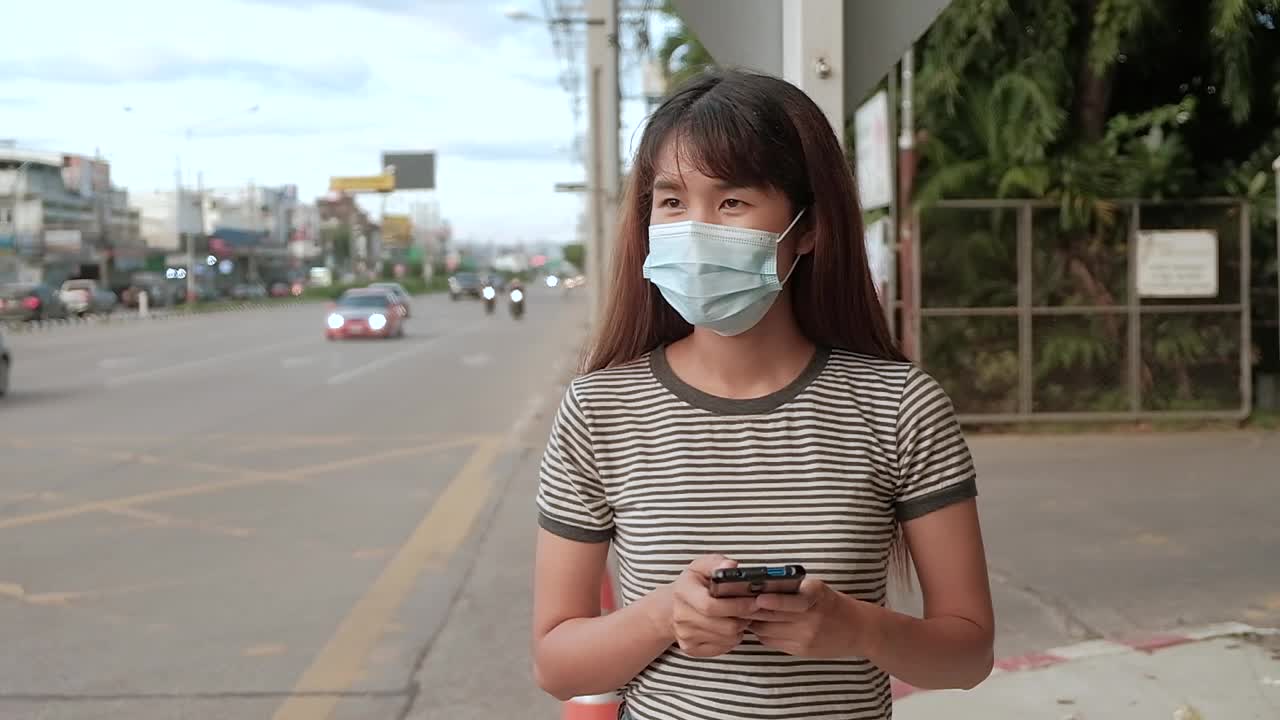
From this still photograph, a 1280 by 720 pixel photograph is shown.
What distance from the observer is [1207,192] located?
13570mm

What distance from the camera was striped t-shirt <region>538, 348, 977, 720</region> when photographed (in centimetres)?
202

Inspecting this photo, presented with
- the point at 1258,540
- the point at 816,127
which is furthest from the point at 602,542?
the point at 1258,540

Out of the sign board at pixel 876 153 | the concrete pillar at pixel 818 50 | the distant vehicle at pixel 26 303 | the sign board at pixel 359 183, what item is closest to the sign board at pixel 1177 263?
the sign board at pixel 876 153

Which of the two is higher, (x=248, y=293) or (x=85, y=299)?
(x=85, y=299)

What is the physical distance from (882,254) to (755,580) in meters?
11.1

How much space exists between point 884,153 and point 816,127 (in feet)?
30.6

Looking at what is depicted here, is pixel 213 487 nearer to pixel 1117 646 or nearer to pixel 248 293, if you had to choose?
pixel 1117 646

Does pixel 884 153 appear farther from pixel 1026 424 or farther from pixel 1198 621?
pixel 1198 621

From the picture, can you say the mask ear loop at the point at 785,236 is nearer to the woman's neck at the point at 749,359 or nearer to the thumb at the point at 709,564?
the woman's neck at the point at 749,359

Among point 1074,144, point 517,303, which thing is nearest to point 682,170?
point 1074,144

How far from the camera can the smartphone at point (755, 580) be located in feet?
5.67

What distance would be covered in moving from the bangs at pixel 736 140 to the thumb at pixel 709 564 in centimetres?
58

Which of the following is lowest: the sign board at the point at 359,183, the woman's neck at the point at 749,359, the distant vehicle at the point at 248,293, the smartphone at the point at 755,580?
the distant vehicle at the point at 248,293

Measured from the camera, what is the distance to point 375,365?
25797mm
